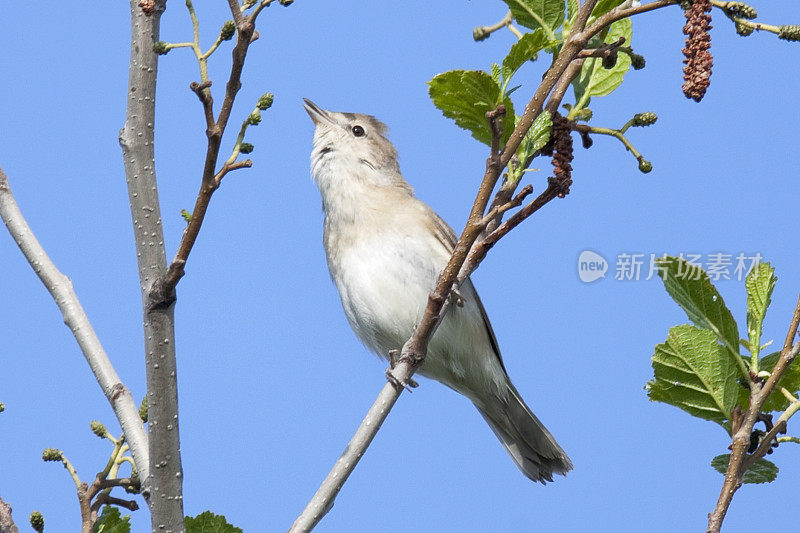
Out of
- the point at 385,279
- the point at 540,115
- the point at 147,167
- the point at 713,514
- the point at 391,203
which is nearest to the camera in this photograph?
the point at 713,514

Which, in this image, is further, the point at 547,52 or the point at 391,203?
the point at 391,203

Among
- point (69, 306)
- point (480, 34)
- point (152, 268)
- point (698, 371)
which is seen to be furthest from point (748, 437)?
point (69, 306)

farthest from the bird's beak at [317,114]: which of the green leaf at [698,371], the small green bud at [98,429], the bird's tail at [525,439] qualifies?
the green leaf at [698,371]

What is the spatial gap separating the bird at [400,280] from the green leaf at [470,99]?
7.80 feet

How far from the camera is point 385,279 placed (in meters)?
5.36

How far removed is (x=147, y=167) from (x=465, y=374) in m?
3.27

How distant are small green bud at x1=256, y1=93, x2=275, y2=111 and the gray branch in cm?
Result: 52

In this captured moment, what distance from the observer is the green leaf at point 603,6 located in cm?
285

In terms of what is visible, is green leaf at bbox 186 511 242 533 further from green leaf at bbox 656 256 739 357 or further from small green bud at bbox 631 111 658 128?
small green bud at bbox 631 111 658 128

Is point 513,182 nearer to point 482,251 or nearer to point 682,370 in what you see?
point 482,251

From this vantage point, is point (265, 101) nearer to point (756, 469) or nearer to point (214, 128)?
point (214, 128)

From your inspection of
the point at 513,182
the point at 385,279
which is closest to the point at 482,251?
the point at 513,182

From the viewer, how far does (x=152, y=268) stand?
9.34 feet

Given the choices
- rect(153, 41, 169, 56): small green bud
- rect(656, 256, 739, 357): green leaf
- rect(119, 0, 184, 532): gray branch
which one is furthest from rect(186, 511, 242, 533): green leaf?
rect(656, 256, 739, 357): green leaf
